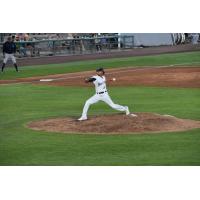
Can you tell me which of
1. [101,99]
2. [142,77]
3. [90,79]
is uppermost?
[90,79]

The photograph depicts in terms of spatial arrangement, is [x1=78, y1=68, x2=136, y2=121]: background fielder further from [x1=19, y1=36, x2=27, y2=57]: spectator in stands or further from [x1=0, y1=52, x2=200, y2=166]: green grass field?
[x1=19, y1=36, x2=27, y2=57]: spectator in stands

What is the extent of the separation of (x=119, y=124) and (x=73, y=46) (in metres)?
1.99

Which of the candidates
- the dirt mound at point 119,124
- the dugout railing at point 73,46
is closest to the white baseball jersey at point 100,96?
the dirt mound at point 119,124

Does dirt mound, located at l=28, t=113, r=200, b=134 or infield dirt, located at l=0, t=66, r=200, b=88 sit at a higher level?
infield dirt, located at l=0, t=66, r=200, b=88

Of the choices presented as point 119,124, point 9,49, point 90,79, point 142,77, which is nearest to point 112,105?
point 119,124

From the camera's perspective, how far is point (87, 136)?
1196 centimetres

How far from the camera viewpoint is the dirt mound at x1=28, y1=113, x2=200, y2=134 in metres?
12.2

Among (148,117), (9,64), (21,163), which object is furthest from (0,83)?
(148,117)

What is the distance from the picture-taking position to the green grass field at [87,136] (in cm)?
1149

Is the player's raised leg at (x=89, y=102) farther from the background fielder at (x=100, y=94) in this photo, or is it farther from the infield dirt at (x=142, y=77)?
the infield dirt at (x=142, y=77)

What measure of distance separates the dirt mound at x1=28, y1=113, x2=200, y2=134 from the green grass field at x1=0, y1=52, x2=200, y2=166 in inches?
4.1

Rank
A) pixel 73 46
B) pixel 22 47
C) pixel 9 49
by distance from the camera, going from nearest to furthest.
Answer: pixel 9 49 → pixel 22 47 → pixel 73 46

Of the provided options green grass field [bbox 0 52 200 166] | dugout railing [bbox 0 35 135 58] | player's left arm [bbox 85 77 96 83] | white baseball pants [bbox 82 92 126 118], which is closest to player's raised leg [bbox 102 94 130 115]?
white baseball pants [bbox 82 92 126 118]

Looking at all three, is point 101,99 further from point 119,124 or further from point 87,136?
point 87,136
